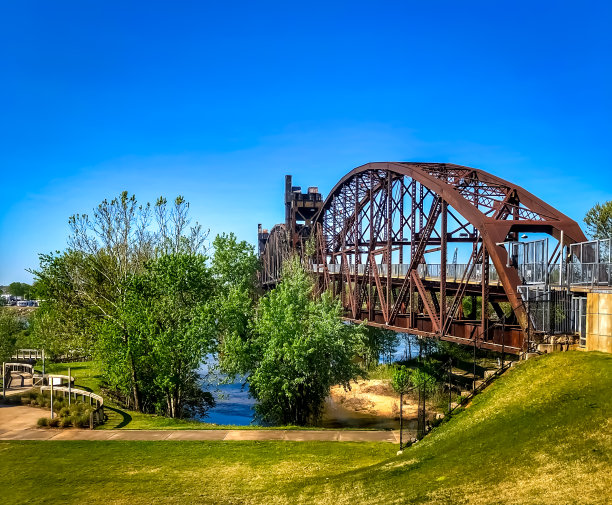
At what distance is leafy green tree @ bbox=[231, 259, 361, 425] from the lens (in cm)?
2962

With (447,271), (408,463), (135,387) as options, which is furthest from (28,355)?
(408,463)

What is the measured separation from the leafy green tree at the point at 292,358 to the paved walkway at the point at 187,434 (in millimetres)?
5562

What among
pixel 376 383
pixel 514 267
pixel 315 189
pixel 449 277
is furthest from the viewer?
pixel 315 189

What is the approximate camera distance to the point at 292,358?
97.0 ft

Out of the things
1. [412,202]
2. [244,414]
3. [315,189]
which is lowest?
[244,414]

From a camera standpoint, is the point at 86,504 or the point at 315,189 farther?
the point at 315,189

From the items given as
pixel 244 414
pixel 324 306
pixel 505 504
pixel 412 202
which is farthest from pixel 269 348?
pixel 505 504

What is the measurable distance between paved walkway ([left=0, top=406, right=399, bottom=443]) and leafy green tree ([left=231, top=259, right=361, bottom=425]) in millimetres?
5562

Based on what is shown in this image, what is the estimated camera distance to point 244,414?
134 ft

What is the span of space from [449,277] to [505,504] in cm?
2763

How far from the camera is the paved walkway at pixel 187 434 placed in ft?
73.8

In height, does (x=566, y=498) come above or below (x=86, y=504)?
above

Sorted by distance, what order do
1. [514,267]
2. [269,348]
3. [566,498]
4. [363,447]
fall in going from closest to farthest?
[566,498] < [363,447] < [514,267] < [269,348]

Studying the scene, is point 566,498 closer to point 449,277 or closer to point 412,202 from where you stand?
point 449,277
